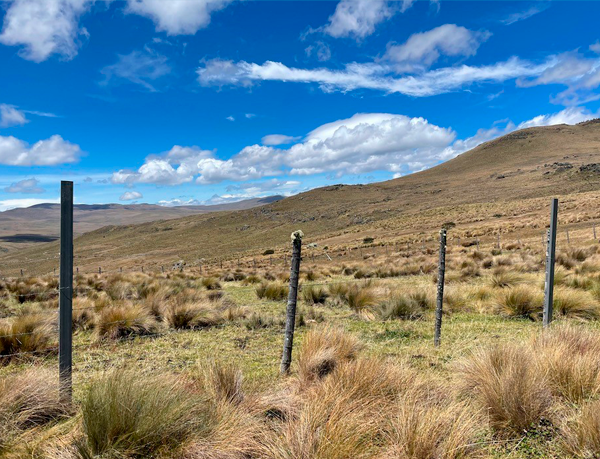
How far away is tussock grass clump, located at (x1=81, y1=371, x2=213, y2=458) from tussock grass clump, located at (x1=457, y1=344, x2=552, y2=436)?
2739mm

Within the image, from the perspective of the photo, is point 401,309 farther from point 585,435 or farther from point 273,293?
point 585,435

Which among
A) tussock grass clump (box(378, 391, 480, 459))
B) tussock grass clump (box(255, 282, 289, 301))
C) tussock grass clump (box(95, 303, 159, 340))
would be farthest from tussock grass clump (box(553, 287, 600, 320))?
tussock grass clump (box(95, 303, 159, 340))

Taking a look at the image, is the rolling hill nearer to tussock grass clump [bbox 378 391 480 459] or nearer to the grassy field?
the grassy field

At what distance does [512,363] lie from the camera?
154 inches

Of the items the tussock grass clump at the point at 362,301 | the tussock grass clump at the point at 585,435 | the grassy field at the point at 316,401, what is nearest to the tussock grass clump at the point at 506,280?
the tussock grass clump at the point at 362,301

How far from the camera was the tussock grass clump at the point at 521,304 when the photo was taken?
29.1ft

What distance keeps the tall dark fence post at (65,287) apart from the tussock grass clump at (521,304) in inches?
358

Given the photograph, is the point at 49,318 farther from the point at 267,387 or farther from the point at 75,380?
the point at 267,387

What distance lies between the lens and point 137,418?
121 inches

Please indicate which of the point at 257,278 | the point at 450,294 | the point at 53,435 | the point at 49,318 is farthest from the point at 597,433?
the point at 257,278

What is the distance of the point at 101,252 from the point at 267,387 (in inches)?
3560

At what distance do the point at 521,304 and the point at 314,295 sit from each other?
5.85 m

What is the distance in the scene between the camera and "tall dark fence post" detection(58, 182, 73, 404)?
3871 mm

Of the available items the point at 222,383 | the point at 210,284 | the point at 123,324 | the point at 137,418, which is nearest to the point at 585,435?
the point at 222,383
